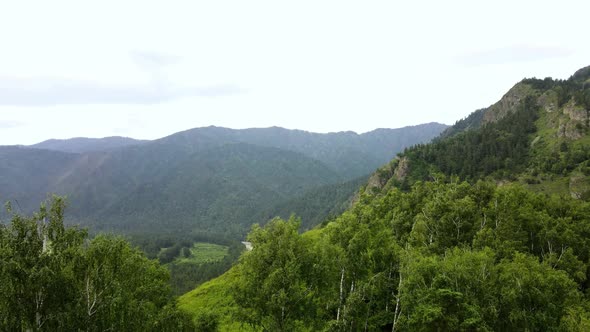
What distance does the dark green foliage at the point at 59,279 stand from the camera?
2357 cm

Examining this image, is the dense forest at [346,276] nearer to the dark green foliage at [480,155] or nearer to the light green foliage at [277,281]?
the light green foliage at [277,281]

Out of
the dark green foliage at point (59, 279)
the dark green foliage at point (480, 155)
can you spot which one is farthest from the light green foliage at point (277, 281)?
the dark green foliage at point (480, 155)

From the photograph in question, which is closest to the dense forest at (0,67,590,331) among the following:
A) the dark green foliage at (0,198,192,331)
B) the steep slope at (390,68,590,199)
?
the dark green foliage at (0,198,192,331)

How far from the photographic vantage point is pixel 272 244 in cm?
3678

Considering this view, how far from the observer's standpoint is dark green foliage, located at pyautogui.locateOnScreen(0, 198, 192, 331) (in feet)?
77.3

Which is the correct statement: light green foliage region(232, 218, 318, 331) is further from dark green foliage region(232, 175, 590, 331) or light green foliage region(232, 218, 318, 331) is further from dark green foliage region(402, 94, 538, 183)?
dark green foliage region(402, 94, 538, 183)

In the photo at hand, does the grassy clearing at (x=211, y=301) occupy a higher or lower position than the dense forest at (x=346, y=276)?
lower

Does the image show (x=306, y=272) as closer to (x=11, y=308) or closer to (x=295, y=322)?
(x=295, y=322)

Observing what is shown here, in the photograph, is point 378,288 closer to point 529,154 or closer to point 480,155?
point 480,155

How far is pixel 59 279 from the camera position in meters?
24.8

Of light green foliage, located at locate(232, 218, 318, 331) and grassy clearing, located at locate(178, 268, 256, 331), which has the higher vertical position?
light green foliage, located at locate(232, 218, 318, 331)

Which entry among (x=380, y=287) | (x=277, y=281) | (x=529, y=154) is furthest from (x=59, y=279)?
(x=529, y=154)

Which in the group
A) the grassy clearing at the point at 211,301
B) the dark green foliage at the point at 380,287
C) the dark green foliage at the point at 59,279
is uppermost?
the dark green foliage at the point at 59,279

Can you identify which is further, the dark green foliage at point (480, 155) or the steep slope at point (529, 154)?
the dark green foliage at point (480, 155)
